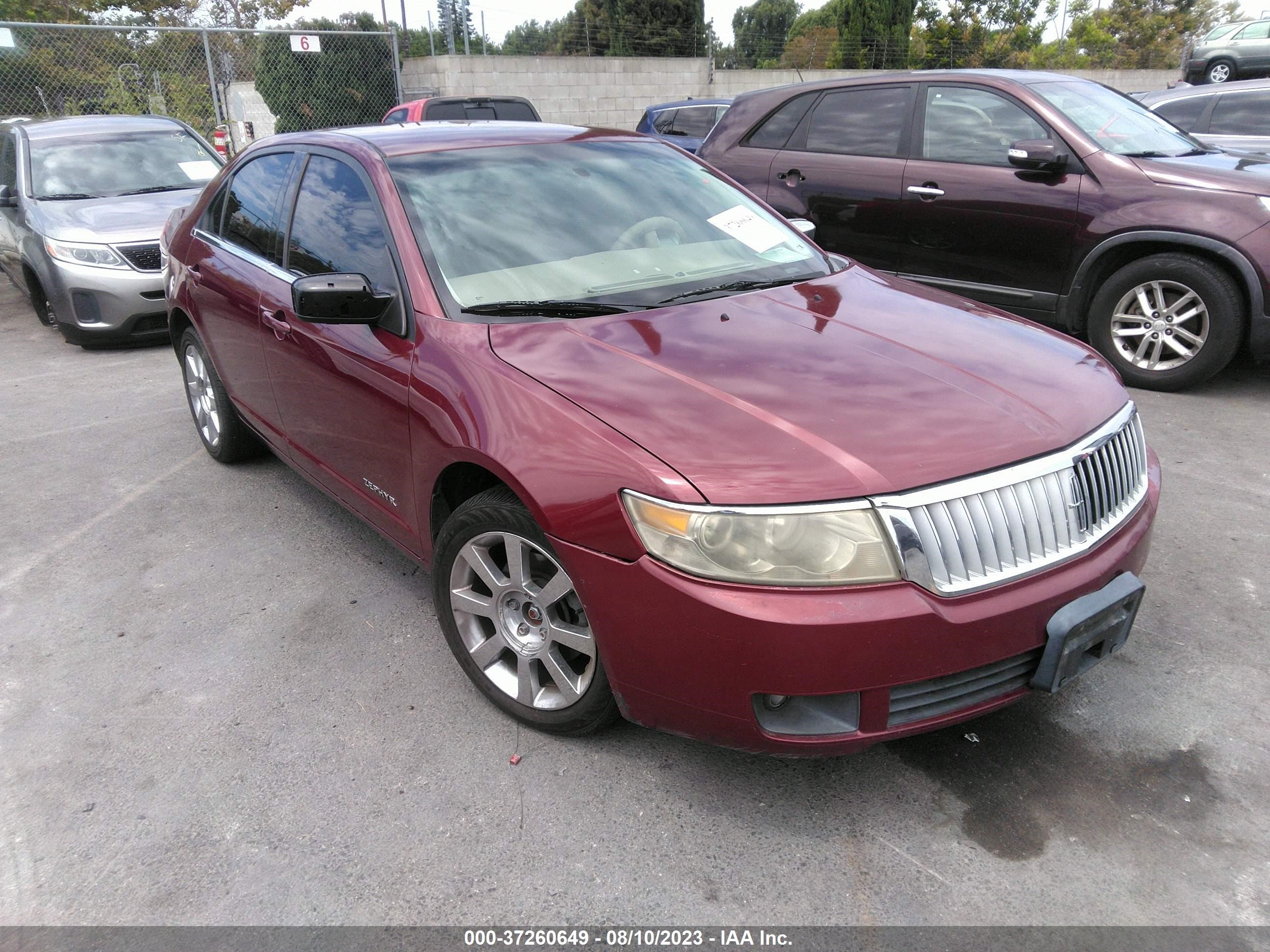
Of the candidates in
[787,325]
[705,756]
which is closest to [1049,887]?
[705,756]

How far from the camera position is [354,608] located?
3.51 metres

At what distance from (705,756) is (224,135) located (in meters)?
15.0

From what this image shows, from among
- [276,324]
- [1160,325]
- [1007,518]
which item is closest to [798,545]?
[1007,518]

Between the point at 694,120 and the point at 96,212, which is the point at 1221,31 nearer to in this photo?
the point at 694,120

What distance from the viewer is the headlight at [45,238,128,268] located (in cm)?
714

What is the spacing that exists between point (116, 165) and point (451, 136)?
619 cm

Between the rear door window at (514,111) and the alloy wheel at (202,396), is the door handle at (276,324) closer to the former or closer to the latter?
the alloy wheel at (202,396)

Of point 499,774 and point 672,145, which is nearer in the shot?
point 499,774

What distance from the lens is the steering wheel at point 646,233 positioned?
3.21 meters

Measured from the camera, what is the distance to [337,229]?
3.36m

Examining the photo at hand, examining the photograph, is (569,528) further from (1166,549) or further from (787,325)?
(1166,549)

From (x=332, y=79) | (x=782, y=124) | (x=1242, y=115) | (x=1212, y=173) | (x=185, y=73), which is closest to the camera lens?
(x=1212, y=173)

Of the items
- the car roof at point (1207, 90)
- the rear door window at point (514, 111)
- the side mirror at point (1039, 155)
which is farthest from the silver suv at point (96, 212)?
the car roof at point (1207, 90)

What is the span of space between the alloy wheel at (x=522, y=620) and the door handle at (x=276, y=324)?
1.36 m
